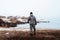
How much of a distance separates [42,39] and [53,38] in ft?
2.21

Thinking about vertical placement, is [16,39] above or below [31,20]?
below

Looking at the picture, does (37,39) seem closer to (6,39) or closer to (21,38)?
(21,38)

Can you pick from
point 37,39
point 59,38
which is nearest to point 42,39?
point 37,39

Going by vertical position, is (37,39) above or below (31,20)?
below

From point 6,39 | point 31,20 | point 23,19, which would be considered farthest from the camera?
point 23,19

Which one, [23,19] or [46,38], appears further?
[23,19]

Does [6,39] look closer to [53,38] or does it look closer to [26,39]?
[26,39]

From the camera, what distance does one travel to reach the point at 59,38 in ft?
40.3

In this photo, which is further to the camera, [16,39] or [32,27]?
[32,27]

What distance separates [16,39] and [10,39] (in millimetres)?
324

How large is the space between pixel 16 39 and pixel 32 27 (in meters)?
1.98

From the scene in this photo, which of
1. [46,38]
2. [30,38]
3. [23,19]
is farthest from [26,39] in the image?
[23,19]

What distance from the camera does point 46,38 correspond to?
1227 cm

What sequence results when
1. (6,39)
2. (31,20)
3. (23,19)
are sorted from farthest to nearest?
(23,19)
(31,20)
(6,39)
